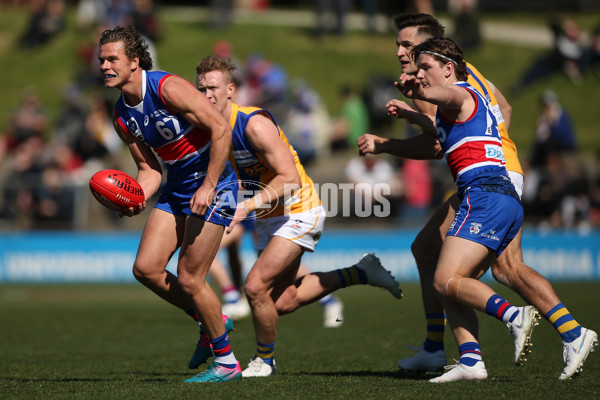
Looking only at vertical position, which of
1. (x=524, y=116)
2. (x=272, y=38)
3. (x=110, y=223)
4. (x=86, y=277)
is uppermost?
(x=272, y=38)

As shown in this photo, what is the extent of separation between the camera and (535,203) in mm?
15148

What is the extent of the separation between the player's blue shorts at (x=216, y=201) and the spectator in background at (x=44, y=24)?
927 inches

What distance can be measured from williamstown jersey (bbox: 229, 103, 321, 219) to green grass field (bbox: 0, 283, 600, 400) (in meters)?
1.25

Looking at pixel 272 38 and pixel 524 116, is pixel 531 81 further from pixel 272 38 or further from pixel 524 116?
pixel 272 38

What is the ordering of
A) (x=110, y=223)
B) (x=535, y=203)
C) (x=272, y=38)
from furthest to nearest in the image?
(x=272, y=38) → (x=110, y=223) → (x=535, y=203)

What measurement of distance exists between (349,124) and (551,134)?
4.57 meters

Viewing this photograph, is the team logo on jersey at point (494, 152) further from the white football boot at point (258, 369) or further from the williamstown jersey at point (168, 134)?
the white football boot at point (258, 369)

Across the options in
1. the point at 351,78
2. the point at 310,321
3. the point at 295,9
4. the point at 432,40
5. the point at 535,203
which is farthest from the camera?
the point at 295,9

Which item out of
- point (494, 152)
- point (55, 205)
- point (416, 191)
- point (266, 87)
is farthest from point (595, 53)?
point (494, 152)

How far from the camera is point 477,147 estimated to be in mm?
5496

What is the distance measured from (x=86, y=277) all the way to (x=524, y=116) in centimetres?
1322

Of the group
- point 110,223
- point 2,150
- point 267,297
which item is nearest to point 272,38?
point 2,150

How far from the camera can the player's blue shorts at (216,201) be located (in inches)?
227

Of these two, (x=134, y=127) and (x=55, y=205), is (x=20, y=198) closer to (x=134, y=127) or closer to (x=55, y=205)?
(x=55, y=205)
